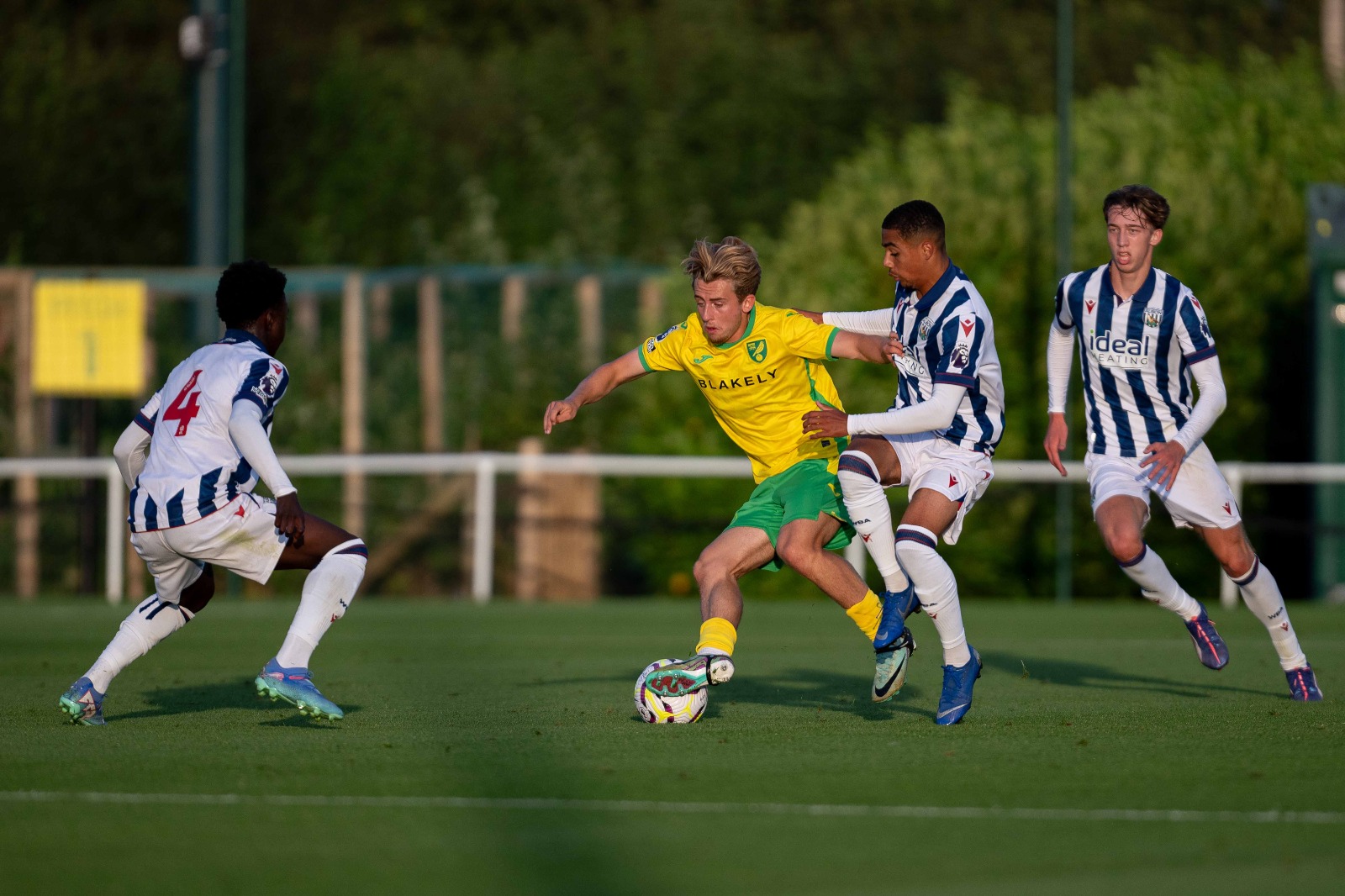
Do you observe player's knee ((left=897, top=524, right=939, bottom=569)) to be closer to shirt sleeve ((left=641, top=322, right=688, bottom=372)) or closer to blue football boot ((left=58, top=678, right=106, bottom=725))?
shirt sleeve ((left=641, top=322, right=688, bottom=372))

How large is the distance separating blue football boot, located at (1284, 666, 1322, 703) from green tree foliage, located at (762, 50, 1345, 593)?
773 centimetres

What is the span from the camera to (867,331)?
7914 millimetres

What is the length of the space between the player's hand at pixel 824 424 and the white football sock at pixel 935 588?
21.5 inches

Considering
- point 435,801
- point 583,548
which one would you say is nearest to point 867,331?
point 435,801

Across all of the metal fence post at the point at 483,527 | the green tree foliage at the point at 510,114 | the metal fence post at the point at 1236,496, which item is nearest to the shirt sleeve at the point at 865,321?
the metal fence post at the point at 1236,496

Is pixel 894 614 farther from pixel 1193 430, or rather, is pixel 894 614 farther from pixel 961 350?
pixel 1193 430

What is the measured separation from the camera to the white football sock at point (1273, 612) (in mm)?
8188

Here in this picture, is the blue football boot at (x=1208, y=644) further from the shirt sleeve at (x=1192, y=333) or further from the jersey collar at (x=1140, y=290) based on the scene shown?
the jersey collar at (x=1140, y=290)

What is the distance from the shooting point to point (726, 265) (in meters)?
7.45

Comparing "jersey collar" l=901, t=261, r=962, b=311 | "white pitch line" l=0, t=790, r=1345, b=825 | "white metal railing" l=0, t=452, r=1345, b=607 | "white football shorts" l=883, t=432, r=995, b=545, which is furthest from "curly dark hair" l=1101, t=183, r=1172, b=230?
"white metal railing" l=0, t=452, r=1345, b=607

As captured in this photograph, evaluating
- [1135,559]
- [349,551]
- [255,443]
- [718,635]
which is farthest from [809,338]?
[255,443]

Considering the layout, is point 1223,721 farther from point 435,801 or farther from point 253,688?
point 253,688

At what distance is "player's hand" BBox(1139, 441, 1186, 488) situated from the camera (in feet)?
25.1

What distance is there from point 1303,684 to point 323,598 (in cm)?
422
